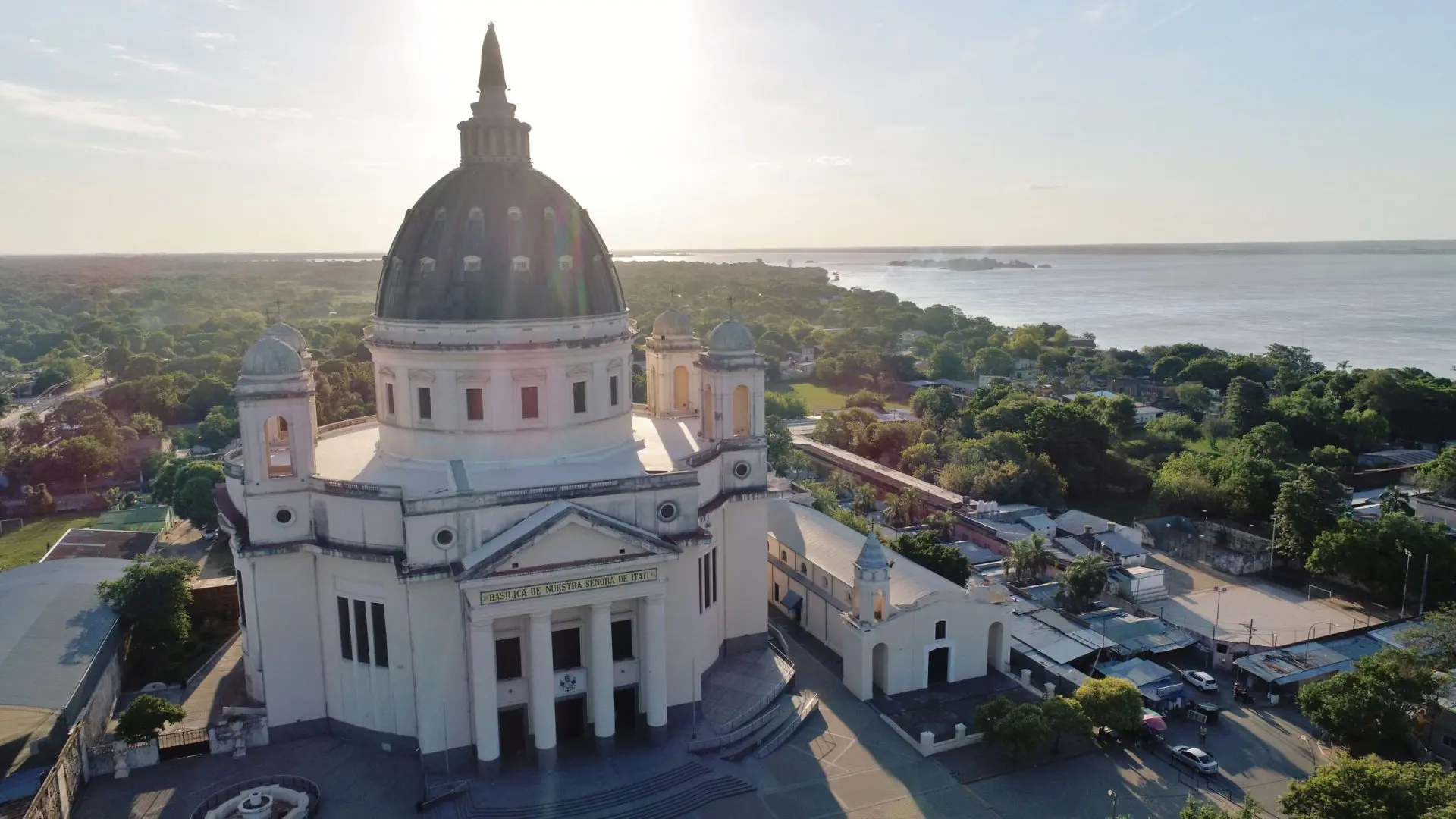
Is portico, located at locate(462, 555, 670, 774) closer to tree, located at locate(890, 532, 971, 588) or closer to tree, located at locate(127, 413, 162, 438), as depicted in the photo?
tree, located at locate(890, 532, 971, 588)

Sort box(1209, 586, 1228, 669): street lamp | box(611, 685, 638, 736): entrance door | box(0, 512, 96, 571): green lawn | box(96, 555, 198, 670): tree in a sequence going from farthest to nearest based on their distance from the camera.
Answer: box(0, 512, 96, 571): green lawn → box(1209, 586, 1228, 669): street lamp → box(96, 555, 198, 670): tree → box(611, 685, 638, 736): entrance door

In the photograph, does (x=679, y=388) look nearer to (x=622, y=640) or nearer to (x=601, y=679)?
(x=622, y=640)

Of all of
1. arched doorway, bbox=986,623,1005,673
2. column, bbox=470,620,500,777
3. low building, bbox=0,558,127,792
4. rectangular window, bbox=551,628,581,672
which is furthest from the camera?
arched doorway, bbox=986,623,1005,673

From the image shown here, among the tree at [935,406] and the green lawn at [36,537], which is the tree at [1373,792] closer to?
the tree at [935,406]

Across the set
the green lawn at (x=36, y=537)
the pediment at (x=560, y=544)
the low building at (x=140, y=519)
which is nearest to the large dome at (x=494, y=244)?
the pediment at (x=560, y=544)

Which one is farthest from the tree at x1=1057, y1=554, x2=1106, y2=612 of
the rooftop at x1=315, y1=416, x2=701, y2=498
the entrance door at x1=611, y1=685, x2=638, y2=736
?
the entrance door at x1=611, y1=685, x2=638, y2=736

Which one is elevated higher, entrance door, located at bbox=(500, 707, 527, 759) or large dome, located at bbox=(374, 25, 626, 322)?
large dome, located at bbox=(374, 25, 626, 322)
